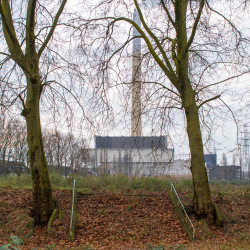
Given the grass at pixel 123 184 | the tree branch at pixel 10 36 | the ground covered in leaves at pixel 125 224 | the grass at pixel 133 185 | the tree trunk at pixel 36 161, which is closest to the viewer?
the ground covered in leaves at pixel 125 224

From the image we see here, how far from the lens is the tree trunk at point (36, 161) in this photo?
9.02 m

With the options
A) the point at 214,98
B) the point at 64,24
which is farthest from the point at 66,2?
the point at 214,98

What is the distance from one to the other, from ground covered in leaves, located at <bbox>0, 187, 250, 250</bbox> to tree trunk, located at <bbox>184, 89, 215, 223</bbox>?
439 millimetres

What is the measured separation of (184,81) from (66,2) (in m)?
4.90

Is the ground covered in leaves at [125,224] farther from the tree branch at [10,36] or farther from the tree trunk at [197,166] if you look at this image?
the tree branch at [10,36]

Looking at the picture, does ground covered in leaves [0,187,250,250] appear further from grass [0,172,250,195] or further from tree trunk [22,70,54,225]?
grass [0,172,250,195]

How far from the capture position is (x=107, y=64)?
376 inches

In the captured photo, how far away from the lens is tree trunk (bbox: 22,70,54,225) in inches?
355

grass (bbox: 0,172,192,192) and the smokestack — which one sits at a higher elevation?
the smokestack

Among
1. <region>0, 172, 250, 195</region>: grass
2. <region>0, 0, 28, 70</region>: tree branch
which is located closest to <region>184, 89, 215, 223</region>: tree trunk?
<region>0, 172, 250, 195</region>: grass

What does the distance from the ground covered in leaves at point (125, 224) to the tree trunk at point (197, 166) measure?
1.44 feet

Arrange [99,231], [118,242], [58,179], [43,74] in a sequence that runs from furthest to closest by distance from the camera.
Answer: [58,179]
[43,74]
[99,231]
[118,242]

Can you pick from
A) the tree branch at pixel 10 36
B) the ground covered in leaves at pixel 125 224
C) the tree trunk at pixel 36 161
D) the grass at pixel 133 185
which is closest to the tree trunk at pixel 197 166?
the ground covered in leaves at pixel 125 224

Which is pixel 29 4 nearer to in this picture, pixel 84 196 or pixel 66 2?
pixel 66 2
